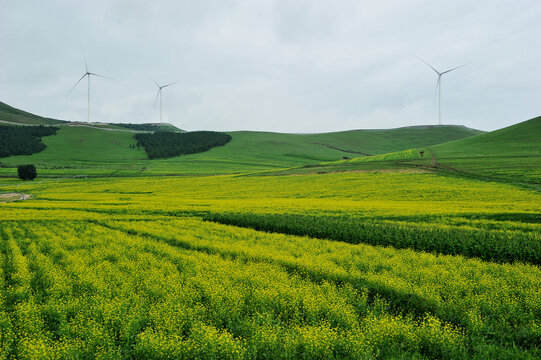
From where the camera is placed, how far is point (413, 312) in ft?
43.1

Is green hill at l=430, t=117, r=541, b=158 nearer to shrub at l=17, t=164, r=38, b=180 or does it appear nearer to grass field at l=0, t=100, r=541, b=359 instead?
grass field at l=0, t=100, r=541, b=359

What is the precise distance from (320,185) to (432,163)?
145ft

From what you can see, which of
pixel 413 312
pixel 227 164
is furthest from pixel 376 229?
pixel 227 164

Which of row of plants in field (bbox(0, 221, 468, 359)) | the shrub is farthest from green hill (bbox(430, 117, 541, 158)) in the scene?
the shrub

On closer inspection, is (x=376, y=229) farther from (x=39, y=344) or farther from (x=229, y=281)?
(x=39, y=344)

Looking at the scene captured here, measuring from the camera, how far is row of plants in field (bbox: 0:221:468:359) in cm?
1027

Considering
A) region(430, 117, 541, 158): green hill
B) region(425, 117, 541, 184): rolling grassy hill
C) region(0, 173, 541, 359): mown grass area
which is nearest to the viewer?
region(0, 173, 541, 359): mown grass area

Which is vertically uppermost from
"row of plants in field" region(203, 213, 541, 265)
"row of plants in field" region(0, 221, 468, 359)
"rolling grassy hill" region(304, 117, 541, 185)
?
"rolling grassy hill" region(304, 117, 541, 185)

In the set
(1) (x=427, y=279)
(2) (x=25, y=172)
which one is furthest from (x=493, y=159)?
(2) (x=25, y=172)

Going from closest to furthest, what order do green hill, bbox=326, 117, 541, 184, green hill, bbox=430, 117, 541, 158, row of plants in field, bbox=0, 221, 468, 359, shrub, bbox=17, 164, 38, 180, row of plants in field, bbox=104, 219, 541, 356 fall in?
row of plants in field, bbox=0, 221, 468, 359, row of plants in field, bbox=104, 219, 541, 356, green hill, bbox=326, 117, 541, 184, shrub, bbox=17, 164, 38, 180, green hill, bbox=430, 117, 541, 158

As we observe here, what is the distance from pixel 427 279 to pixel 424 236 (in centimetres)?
815

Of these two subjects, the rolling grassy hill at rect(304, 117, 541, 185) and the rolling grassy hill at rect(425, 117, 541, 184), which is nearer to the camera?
the rolling grassy hill at rect(425, 117, 541, 184)

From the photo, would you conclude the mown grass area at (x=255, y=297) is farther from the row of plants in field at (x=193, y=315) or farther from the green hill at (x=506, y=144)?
the green hill at (x=506, y=144)

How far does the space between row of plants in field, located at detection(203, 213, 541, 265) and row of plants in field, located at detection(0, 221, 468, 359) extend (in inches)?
370
